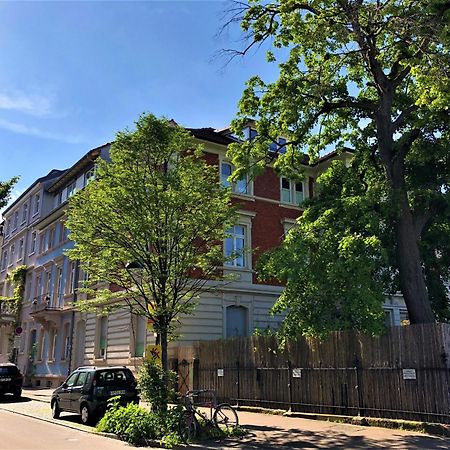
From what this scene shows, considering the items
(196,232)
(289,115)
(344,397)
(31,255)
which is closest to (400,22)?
(289,115)

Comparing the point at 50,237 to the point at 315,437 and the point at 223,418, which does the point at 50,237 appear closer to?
the point at 223,418

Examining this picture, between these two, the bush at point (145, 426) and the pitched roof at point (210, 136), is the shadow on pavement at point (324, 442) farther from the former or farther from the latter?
the pitched roof at point (210, 136)

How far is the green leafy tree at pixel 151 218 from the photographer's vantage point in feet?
44.2

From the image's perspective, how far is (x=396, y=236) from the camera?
15594 millimetres

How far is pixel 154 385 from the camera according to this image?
39.9 ft

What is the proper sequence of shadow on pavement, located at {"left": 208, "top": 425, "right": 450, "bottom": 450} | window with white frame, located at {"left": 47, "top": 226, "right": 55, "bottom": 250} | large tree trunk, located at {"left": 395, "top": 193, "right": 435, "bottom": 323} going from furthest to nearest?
window with white frame, located at {"left": 47, "top": 226, "right": 55, "bottom": 250}, large tree trunk, located at {"left": 395, "top": 193, "right": 435, "bottom": 323}, shadow on pavement, located at {"left": 208, "top": 425, "right": 450, "bottom": 450}

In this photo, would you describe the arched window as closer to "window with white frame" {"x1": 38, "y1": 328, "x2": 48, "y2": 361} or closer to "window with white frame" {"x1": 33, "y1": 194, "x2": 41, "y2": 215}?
"window with white frame" {"x1": 38, "y1": 328, "x2": 48, "y2": 361}

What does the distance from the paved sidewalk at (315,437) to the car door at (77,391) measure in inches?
18.4

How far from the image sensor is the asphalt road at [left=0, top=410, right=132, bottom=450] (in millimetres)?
10539

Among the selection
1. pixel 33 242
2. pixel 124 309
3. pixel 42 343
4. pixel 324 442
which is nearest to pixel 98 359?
pixel 124 309

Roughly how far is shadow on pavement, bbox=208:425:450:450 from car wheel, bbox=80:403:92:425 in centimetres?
499

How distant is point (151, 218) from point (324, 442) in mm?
6864

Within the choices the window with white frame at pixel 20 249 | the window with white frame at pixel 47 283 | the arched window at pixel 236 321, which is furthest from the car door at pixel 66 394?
the window with white frame at pixel 20 249

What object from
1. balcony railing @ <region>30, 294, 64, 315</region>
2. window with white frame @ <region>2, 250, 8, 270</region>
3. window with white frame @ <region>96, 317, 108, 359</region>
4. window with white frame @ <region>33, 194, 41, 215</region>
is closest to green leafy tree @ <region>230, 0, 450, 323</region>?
window with white frame @ <region>96, 317, 108, 359</region>
